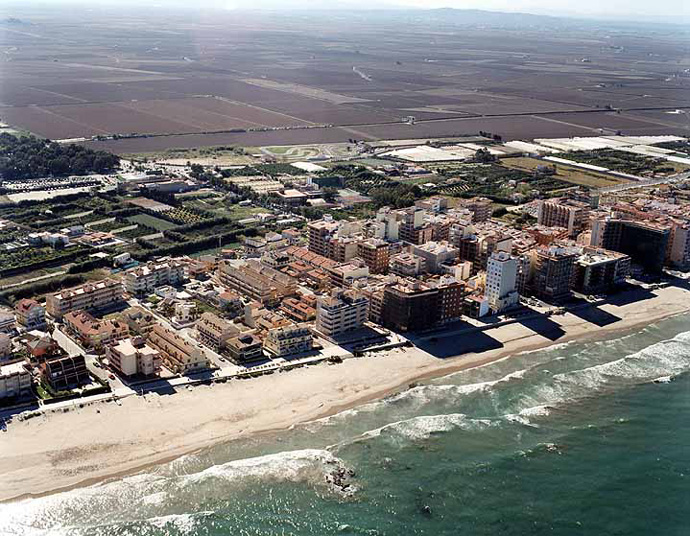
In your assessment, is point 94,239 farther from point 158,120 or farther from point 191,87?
point 191,87

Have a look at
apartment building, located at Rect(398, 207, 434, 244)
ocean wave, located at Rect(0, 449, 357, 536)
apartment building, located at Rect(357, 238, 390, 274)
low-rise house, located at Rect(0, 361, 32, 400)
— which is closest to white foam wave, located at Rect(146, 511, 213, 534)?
ocean wave, located at Rect(0, 449, 357, 536)

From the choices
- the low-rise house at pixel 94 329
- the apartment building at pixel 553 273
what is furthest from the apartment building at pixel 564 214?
the low-rise house at pixel 94 329

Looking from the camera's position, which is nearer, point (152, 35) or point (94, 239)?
point (94, 239)

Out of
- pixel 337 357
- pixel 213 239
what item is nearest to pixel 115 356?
pixel 337 357

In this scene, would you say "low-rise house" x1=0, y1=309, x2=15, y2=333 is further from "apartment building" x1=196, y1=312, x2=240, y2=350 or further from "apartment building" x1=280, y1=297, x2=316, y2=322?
"apartment building" x1=280, y1=297, x2=316, y2=322

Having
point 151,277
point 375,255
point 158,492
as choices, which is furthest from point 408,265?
point 158,492

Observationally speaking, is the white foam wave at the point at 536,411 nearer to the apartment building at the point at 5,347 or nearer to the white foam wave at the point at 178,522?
the white foam wave at the point at 178,522

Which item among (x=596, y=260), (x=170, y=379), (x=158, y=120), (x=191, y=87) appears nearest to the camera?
(x=170, y=379)

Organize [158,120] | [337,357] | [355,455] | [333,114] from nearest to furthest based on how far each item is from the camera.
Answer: [355,455]
[337,357]
[158,120]
[333,114]
